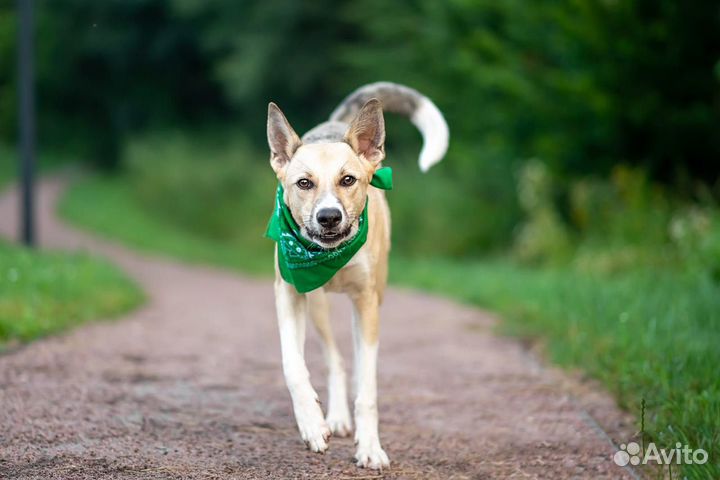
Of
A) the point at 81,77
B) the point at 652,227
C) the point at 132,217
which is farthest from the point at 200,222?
the point at 81,77

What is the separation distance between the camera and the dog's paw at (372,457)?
3.99 meters

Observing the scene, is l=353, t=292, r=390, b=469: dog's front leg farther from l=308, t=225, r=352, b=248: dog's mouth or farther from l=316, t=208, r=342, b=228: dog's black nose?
l=316, t=208, r=342, b=228: dog's black nose

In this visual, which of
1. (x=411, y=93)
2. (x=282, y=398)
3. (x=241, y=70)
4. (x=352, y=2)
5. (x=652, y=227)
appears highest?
(x=352, y=2)

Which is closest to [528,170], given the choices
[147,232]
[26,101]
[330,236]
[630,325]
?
[26,101]

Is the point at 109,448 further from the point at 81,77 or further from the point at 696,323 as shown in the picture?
the point at 81,77

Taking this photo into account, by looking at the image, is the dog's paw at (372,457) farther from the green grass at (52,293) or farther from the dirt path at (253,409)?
the green grass at (52,293)

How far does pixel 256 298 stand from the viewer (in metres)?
11.4

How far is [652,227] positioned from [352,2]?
1976cm

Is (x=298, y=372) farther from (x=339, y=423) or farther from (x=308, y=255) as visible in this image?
(x=339, y=423)

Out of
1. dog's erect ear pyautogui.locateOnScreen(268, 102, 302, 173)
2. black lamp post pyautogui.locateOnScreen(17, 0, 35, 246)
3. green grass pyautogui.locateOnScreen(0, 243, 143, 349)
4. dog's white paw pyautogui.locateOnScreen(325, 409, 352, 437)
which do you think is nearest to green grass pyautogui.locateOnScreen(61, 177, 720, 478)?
dog's white paw pyautogui.locateOnScreen(325, 409, 352, 437)

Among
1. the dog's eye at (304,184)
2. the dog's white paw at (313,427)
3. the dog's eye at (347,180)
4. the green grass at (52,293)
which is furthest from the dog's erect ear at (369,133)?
the green grass at (52,293)

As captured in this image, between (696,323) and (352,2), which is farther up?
(352,2)

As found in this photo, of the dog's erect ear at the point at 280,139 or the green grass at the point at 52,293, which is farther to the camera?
the green grass at the point at 52,293

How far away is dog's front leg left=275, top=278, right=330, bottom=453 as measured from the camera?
3.98m
